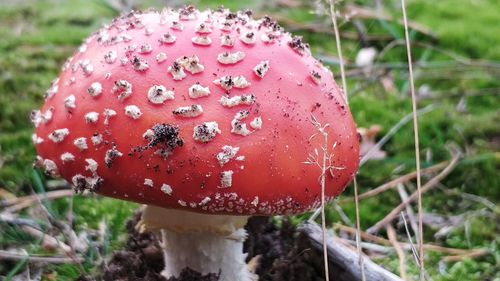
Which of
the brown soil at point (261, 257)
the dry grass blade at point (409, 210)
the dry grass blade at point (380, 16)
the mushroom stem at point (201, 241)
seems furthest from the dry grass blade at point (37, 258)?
the dry grass blade at point (380, 16)

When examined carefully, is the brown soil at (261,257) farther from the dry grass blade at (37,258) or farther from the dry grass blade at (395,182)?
the dry grass blade at (395,182)

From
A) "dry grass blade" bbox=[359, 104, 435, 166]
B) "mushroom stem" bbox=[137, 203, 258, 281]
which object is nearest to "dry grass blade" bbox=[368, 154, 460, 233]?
"dry grass blade" bbox=[359, 104, 435, 166]

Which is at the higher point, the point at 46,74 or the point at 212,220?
the point at 46,74

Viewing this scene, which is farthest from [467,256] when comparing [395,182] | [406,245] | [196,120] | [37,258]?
[37,258]

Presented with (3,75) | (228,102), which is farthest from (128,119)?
(3,75)

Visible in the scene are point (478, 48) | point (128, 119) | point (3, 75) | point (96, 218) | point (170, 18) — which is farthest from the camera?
point (478, 48)

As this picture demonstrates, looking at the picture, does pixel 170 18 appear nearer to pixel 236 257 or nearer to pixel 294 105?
pixel 294 105
